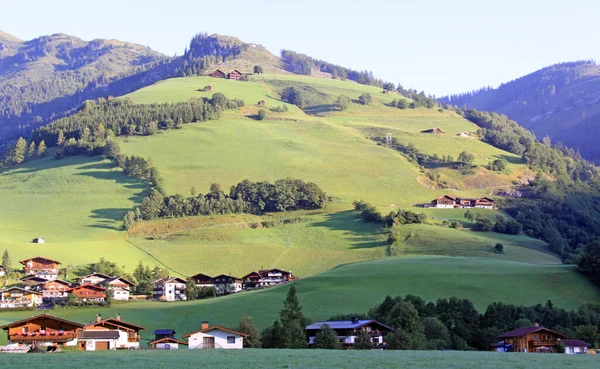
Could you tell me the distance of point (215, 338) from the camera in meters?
61.7

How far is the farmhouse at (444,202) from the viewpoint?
508ft

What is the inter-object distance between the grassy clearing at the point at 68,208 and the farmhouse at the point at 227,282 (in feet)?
51.7

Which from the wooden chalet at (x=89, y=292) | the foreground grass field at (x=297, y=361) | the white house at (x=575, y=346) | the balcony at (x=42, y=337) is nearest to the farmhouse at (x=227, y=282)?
the wooden chalet at (x=89, y=292)

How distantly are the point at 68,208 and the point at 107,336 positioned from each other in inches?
3969

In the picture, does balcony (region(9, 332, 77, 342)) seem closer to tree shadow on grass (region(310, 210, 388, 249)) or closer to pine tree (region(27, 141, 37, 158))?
tree shadow on grass (region(310, 210, 388, 249))

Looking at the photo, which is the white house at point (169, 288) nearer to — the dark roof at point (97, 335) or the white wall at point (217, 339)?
the white wall at point (217, 339)

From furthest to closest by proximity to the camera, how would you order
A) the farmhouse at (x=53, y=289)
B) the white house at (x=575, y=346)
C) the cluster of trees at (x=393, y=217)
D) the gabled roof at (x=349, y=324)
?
1. the cluster of trees at (x=393, y=217)
2. the farmhouse at (x=53, y=289)
3. the gabled roof at (x=349, y=324)
4. the white house at (x=575, y=346)

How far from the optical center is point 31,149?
623ft

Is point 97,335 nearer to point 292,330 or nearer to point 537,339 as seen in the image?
point 292,330

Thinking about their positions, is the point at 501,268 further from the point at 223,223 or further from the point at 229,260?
the point at 223,223

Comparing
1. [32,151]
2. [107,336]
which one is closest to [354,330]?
[107,336]

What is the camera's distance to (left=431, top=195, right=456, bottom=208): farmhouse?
154750 millimetres

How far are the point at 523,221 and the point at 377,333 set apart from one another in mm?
85627

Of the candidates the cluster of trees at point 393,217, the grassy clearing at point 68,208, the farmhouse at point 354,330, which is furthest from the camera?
the cluster of trees at point 393,217
